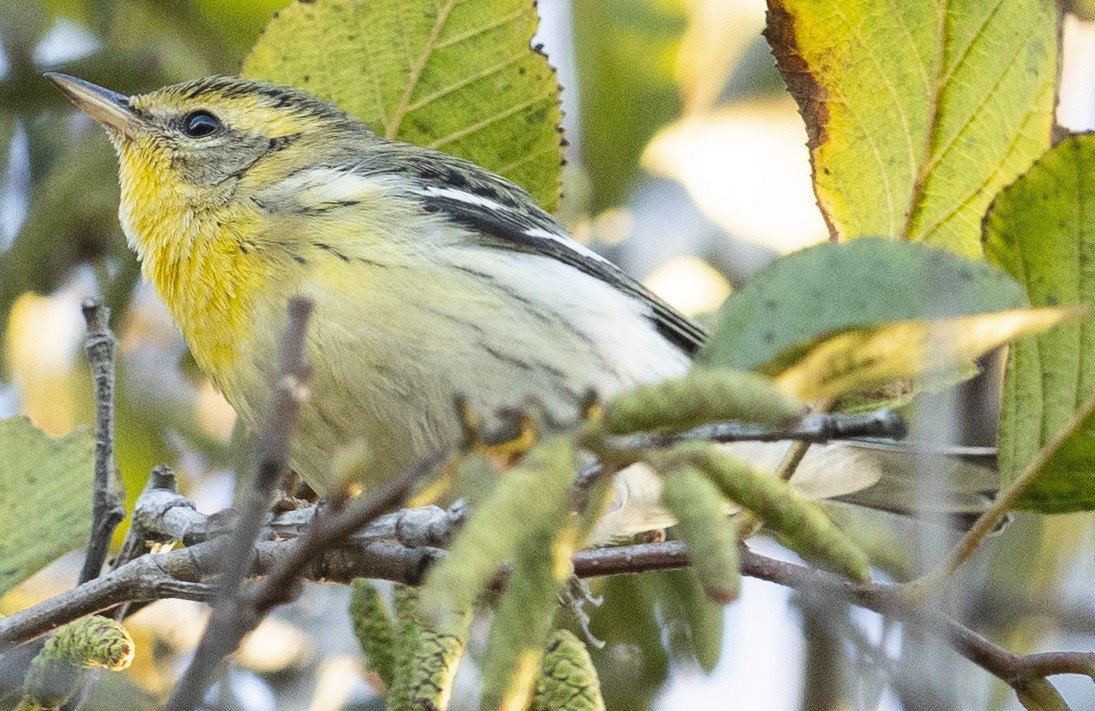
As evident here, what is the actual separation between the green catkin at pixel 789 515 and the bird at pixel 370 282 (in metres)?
1.57

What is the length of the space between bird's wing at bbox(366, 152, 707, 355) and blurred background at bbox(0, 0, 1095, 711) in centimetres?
51

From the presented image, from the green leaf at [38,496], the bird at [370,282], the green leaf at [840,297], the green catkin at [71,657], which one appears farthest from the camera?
the bird at [370,282]

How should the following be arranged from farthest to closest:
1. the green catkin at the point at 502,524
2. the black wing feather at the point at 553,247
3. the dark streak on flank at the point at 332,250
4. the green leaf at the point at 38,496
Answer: the black wing feather at the point at 553,247
the dark streak on flank at the point at 332,250
the green leaf at the point at 38,496
the green catkin at the point at 502,524

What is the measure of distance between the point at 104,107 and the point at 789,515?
3102 millimetres

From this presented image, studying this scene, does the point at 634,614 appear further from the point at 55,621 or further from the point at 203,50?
the point at 203,50

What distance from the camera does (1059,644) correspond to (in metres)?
4.40

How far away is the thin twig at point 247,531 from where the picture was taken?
4.00 feet

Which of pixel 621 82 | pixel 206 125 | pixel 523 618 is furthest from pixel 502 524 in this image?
pixel 621 82

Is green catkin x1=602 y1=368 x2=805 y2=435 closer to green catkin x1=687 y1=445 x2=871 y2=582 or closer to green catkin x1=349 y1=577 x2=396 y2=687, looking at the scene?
green catkin x1=687 y1=445 x2=871 y2=582

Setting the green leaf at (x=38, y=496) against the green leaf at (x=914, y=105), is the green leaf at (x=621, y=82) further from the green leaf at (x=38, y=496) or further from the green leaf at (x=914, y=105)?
the green leaf at (x=38, y=496)

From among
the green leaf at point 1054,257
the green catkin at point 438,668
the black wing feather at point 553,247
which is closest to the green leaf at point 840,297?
the green leaf at point 1054,257

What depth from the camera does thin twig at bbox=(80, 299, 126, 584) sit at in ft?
6.84

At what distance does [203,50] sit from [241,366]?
1756mm

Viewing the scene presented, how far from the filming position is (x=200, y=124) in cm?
397
